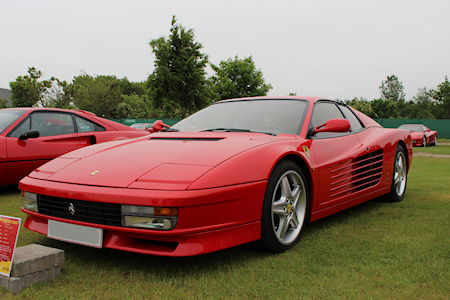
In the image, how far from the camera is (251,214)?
2432 mm

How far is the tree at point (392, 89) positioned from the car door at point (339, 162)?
94066 mm

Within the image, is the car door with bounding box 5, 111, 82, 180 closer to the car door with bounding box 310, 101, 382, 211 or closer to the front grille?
the front grille

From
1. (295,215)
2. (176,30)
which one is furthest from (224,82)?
(295,215)

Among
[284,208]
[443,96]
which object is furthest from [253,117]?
A: [443,96]

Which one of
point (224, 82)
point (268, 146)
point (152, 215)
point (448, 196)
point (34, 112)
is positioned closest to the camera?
point (152, 215)

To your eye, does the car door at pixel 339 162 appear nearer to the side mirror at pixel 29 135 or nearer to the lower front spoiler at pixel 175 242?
the lower front spoiler at pixel 175 242

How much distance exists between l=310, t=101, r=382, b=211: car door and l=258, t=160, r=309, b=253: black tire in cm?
17

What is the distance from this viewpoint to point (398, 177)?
15.3 ft

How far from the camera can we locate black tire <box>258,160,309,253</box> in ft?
8.37

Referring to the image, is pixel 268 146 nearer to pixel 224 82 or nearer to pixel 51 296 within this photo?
pixel 51 296

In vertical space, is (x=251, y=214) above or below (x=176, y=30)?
below

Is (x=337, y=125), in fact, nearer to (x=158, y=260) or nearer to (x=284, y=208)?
(x=284, y=208)

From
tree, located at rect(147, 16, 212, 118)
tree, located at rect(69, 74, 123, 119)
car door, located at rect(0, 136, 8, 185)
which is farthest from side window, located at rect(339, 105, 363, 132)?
tree, located at rect(69, 74, 123, 119)

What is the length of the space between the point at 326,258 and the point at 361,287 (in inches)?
18.3
